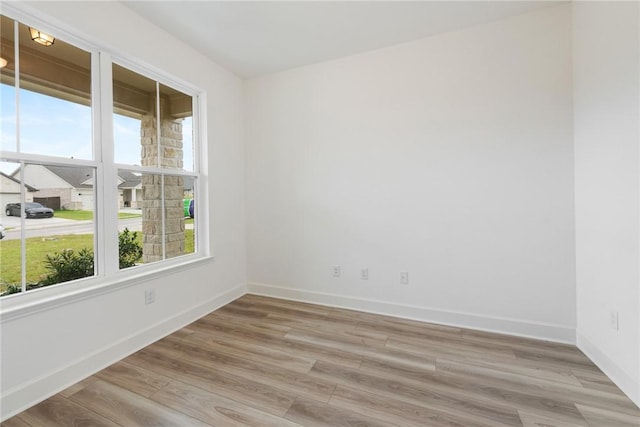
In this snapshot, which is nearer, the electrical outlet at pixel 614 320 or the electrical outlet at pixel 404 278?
the electrical outlet at pixel 614 320

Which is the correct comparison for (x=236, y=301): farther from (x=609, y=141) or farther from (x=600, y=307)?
(x=609, y=141)

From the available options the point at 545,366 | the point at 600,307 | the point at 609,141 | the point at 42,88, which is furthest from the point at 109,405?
the point at 609,141

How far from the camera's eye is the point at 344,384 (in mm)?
1702

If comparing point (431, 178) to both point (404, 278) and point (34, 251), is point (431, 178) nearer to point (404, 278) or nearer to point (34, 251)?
point (404, 278)

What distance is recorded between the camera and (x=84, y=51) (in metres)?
1.92

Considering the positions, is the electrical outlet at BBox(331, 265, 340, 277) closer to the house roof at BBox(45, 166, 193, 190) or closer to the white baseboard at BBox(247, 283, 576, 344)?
the white baseboard at BBox(247, 283, 576, 344)

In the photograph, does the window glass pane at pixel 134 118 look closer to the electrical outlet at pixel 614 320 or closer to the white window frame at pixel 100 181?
the white window frame at pixel 100 181

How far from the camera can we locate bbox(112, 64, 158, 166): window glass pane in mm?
2135

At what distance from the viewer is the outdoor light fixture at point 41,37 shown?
5.53 ft

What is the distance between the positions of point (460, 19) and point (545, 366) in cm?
275

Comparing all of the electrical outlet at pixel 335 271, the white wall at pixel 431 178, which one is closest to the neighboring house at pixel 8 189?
the white wall at pixel 431 178

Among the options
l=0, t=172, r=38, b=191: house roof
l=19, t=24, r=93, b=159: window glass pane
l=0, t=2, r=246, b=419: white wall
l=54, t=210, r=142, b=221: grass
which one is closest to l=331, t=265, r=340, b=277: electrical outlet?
l=0, t=2, r=246, b=419: white wall

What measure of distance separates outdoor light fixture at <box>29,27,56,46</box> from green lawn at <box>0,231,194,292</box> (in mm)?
1265

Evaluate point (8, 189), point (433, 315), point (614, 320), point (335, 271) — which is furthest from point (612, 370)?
point (8, 189)
